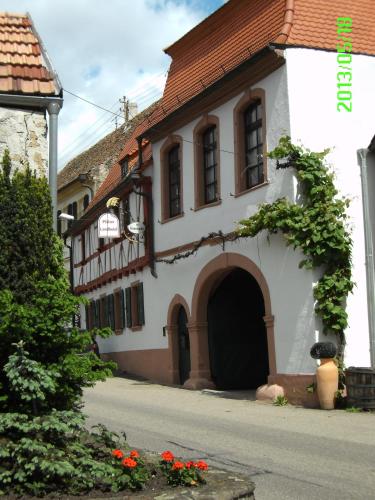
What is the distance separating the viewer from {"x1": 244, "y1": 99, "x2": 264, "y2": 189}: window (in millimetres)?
17297

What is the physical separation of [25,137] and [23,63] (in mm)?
913

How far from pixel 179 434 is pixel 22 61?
5951mm

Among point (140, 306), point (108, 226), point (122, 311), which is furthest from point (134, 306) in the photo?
point (108, 226)

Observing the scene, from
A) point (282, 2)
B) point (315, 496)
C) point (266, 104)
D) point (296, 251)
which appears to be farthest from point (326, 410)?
point (282, 2)

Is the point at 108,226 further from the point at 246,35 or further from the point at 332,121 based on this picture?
the point at 332,121

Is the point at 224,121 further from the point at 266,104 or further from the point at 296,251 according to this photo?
the point at 296,251

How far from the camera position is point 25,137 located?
26.3ft

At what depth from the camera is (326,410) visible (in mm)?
14570

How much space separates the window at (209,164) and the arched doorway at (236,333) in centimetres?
208

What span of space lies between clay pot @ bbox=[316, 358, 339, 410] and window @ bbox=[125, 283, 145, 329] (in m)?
9.83

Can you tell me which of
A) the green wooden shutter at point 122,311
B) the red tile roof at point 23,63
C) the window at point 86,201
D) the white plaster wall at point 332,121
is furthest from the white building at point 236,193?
the window at point 86,201

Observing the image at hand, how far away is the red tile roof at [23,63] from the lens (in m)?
8.05

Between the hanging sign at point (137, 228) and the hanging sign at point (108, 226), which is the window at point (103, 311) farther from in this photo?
the hanging sign at point (137, 228)

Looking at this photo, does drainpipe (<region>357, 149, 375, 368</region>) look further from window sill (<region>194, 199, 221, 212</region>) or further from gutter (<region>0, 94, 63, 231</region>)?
gutter (<region>0, 94, 63, 231</region>)
